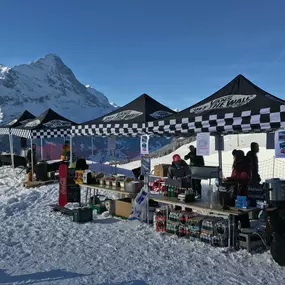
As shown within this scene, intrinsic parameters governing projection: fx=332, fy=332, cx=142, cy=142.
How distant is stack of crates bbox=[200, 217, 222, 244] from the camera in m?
4.97

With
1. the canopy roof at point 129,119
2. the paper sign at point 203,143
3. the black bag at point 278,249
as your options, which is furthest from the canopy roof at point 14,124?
the black bag at point 278,249

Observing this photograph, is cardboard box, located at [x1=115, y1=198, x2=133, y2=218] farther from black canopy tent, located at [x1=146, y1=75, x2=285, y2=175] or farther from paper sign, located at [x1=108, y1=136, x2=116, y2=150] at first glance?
paper sign, located at [x1=108, y1=136, x2=116, y2=150]

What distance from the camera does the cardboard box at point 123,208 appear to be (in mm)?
6687

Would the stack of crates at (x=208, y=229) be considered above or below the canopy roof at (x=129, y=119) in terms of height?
below

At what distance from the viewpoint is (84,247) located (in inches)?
198

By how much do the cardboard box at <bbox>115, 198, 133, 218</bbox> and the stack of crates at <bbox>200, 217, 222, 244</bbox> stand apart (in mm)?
1961

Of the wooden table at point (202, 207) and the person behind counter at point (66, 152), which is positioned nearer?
the wooden table at point (202, 207)

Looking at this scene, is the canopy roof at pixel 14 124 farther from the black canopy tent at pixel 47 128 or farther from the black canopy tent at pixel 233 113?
the black canopy tent at pixel 233 113

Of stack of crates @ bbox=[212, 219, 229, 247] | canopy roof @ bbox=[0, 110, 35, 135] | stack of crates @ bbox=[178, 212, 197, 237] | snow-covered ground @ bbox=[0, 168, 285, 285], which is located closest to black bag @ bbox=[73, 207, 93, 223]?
snow-covered ground @ bbox=[0, 168, 285, 285]

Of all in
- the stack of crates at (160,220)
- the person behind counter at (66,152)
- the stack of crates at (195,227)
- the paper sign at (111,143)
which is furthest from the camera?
the person behind counter at (66,152)

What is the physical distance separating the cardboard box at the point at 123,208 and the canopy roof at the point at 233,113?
163cm

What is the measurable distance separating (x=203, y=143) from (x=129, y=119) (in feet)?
7.75

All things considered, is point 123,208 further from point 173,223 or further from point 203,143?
point 203,143

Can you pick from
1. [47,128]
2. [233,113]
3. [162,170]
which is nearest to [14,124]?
[47,128]
